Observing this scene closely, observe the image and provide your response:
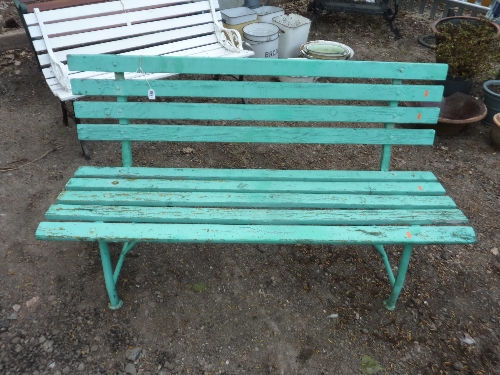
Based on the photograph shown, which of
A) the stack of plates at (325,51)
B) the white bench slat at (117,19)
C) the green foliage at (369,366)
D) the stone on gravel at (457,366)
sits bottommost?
the stone on gravel at (457,366)

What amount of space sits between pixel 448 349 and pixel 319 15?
536 centimetres

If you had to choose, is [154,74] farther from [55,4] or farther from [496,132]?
[496,132]

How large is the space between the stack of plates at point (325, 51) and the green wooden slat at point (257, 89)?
7.39ft

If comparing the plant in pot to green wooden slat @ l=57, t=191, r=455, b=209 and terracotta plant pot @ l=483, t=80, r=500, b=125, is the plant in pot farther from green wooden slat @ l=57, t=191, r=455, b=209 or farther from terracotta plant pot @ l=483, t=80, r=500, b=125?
green wooden slat @ l=57, t=191, r=455, b=209

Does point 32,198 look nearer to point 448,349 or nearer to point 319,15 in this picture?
point 448,349

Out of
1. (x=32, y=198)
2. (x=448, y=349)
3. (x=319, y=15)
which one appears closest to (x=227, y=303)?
(x=448, y=349)

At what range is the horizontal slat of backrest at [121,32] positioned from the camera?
3.79 meters

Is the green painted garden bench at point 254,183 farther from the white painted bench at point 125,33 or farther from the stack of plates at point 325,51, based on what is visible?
the stack of plates at point 325,51

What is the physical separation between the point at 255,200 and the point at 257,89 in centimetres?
66

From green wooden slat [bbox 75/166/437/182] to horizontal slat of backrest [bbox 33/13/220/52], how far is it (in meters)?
1.73

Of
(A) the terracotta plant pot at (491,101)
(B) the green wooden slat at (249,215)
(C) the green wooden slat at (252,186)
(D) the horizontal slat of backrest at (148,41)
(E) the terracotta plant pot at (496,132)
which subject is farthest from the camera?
(A) the terracotta plant pot at (491,101)

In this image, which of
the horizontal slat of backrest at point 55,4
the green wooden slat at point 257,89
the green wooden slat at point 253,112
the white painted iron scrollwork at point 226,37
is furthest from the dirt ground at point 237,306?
the white painted iron scrollwork at point 226,37

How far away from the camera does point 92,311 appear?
2578 mm

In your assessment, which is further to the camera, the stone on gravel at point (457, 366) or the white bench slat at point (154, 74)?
the white bench slat at point (154, 74)
